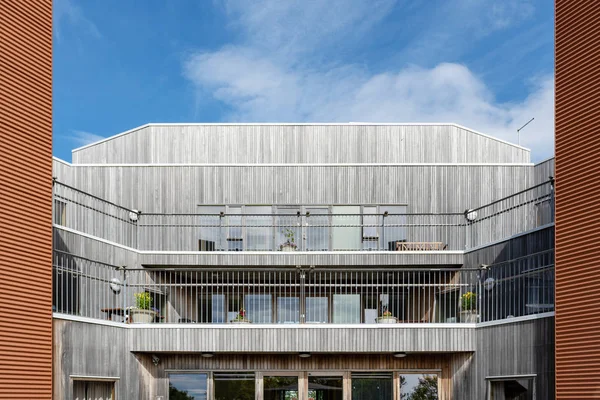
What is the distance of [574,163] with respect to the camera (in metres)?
12.2

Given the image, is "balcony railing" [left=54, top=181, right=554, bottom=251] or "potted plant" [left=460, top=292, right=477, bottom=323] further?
"balcony railing" [left=54, top=181, right=554, bottom=251]

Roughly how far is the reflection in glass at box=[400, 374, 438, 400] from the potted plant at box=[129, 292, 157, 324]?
7.19 metres

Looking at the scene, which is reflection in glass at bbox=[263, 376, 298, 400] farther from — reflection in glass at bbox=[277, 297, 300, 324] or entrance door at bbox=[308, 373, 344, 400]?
reflection in glass at bbox=[277, 297, 300, 324]

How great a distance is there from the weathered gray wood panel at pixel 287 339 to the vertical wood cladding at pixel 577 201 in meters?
4.89

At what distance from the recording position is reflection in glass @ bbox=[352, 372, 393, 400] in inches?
715

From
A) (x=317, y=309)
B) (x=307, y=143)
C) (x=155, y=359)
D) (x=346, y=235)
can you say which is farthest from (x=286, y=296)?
(x=307, y=143)

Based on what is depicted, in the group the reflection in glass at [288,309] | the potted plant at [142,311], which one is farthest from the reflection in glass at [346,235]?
the potted plant at [142,311]

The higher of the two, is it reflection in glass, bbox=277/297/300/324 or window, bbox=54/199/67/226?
window, bbox=54/199/67/226

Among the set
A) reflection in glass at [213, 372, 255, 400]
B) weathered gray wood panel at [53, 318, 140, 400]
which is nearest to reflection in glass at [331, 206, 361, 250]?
reflection in glass at [213, 372, 255, 400]

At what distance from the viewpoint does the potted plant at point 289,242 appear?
768 inches

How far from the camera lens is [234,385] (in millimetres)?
18297

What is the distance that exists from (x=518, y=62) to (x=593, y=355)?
2463 centimetres

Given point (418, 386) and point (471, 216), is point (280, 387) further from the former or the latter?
point (471, 216)

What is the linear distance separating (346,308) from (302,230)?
2.82 metres
